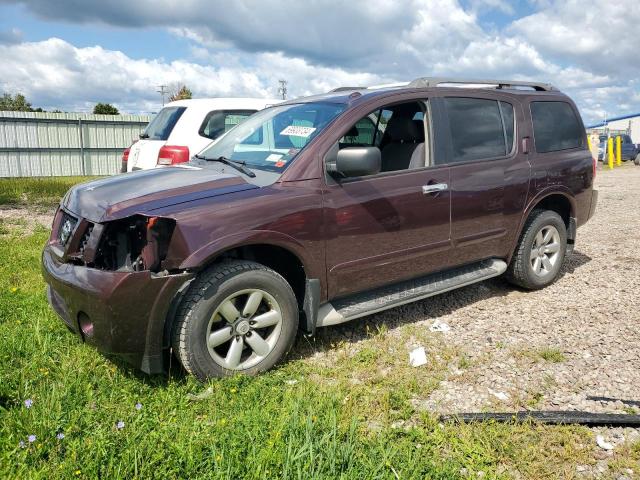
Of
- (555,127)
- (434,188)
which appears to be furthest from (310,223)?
(555,127)

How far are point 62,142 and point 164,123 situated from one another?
1492 centimetres

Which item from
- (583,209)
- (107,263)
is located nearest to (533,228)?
(583,209)

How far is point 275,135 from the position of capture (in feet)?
13.9

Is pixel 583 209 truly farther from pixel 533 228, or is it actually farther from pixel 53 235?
pixel 53 235

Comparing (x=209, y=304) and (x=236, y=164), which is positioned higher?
(x=236, y=164)

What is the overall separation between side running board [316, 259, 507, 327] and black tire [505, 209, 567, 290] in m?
0.26

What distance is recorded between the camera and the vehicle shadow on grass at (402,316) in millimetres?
4145

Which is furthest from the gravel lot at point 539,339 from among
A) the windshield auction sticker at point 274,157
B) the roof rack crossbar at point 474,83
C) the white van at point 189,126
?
the white van at point 189,126

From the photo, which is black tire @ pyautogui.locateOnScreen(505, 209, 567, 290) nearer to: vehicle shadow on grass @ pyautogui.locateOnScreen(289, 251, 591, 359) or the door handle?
vehicle shadow on grass @ pyautogui.locateOnScreen(289, 251, 591, 359)

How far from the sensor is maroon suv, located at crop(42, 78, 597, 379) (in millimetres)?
3160

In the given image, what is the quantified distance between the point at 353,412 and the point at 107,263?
168 centimetres

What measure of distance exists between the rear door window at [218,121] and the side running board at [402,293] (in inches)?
174

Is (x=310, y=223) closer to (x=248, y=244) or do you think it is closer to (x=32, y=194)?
(x=248, y=244)

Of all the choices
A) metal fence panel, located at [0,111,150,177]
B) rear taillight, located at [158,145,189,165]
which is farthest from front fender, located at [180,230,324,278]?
metal fence panel, located at [0,111,150,177]
